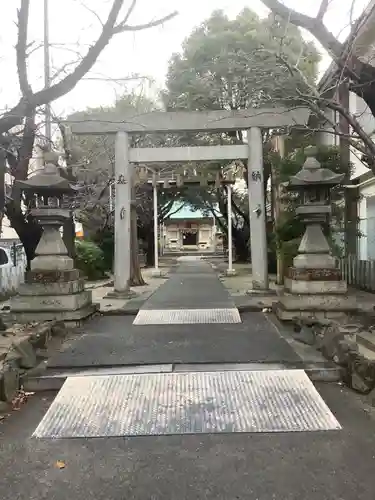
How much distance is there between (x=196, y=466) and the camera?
382cm

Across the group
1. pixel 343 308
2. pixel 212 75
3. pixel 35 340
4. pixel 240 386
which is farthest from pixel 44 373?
pixel 212 75

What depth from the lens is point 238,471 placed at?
3717mm

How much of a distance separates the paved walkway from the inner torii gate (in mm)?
3138

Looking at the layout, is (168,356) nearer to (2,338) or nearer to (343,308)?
(2,338)

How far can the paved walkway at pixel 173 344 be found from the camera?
663 cm

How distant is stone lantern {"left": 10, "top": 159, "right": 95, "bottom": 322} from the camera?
30.7 feet

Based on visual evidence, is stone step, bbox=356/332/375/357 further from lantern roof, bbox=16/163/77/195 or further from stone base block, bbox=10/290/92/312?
lantern roof, bbox=16/163/77/195

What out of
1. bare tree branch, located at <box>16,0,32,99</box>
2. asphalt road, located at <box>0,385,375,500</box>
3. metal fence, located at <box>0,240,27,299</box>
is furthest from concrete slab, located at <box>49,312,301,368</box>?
metal fence, located at <box>0,240,27,299</box>

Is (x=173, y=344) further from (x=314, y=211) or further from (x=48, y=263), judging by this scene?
(x=314, y=211)

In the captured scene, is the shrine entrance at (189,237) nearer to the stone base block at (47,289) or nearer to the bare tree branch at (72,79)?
the stone base block at (47,289)

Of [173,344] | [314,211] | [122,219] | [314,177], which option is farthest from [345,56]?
[122,219]

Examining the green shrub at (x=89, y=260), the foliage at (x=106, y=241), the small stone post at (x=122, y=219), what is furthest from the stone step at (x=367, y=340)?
the foliage at (x=106, y=241)

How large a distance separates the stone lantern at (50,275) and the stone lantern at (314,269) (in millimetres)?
3974

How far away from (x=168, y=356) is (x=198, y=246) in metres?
56.8
